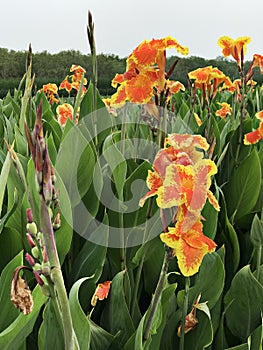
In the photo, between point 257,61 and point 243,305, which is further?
point 257,61

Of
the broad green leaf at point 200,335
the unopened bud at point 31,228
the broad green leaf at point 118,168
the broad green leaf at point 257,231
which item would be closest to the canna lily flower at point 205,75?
the broad green leaf at point 118,168

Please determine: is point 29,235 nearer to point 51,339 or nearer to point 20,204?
point 51,339

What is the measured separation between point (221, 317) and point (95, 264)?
27 cm

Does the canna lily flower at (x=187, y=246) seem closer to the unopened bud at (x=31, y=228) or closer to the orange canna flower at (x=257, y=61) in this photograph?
the unopened bud at (x=31, y=228)

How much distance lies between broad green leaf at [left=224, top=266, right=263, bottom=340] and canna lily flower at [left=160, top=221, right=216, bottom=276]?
31 centimetres

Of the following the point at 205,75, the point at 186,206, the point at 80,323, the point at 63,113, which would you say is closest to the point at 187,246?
the point at 186,206

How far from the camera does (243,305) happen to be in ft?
2.69

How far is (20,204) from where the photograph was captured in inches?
32.5

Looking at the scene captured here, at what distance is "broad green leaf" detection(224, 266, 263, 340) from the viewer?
0.79 m

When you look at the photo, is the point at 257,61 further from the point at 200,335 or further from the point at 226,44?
the point at 200,335

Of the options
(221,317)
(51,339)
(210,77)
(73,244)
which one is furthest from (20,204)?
(210,77)

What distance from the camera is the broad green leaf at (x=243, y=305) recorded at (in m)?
0.79

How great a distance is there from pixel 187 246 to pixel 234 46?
1047mm

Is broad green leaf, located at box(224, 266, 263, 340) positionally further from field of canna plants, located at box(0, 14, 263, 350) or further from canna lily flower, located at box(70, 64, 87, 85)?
canna lily flower, located at box(70, 64, 87, 85)
